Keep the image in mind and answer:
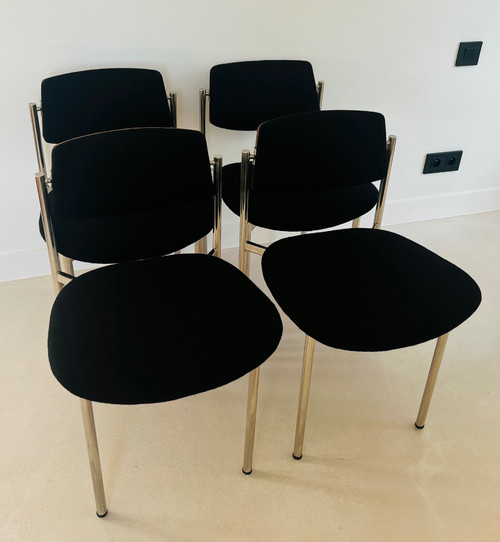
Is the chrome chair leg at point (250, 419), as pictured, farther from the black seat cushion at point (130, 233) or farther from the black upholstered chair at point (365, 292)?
the black seat cushion at point (130, 233)

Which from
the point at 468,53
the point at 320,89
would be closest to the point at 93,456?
the point at 320,89

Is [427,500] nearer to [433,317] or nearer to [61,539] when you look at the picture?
[433,317]

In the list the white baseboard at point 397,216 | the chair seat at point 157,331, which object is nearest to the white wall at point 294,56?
the white baseboard at point 397,216

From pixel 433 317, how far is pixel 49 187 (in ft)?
2.99

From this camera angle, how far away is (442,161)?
8.22ft

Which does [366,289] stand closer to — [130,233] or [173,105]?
[130,233]

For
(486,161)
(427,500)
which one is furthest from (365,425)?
(486,161)

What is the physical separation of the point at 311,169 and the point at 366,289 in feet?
1.22

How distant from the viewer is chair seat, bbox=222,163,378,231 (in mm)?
1551

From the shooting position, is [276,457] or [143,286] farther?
[276,457]

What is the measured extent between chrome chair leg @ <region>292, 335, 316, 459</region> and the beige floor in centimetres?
A: 5

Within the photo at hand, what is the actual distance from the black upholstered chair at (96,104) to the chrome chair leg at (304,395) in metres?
0.95

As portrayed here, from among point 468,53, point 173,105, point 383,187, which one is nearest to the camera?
point 383,187

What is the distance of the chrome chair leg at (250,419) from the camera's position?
124 centimetres
